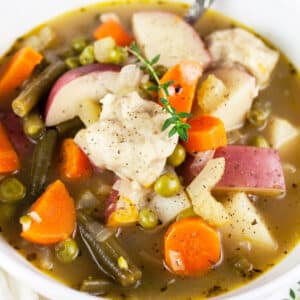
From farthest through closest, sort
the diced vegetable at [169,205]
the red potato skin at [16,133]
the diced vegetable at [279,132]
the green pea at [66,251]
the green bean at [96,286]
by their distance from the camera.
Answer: the diced vegetable at [279,132], the red potato skin at [16,133], the diced vegetable at [169,205], the green pea at [66,251], the green bean at [96,286]

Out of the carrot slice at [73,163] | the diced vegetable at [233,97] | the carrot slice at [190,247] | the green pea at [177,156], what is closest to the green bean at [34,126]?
the carrot slice at [73,163]

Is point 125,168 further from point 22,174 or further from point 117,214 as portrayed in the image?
point 22,174

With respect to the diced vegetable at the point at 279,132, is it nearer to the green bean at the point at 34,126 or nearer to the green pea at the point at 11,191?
the green bean at the point at 34,126

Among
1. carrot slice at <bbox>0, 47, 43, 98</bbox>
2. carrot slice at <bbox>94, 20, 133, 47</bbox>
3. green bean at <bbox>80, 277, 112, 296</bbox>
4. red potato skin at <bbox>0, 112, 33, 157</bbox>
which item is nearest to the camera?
green bean at <bbox>80, 277, 112, 296</bbox>

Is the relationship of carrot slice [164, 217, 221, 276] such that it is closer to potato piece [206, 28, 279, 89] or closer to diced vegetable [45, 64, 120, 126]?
diced vegetable [45, 64, 120, 126]

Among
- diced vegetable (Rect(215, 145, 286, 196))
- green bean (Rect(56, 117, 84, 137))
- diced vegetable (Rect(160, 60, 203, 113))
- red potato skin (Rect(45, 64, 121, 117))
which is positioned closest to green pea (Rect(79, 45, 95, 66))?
red potato skin (Rect(45, 64, 121, 117))

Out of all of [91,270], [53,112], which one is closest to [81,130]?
[53,112]

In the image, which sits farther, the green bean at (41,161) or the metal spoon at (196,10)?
the metal spoon at (196,10)
